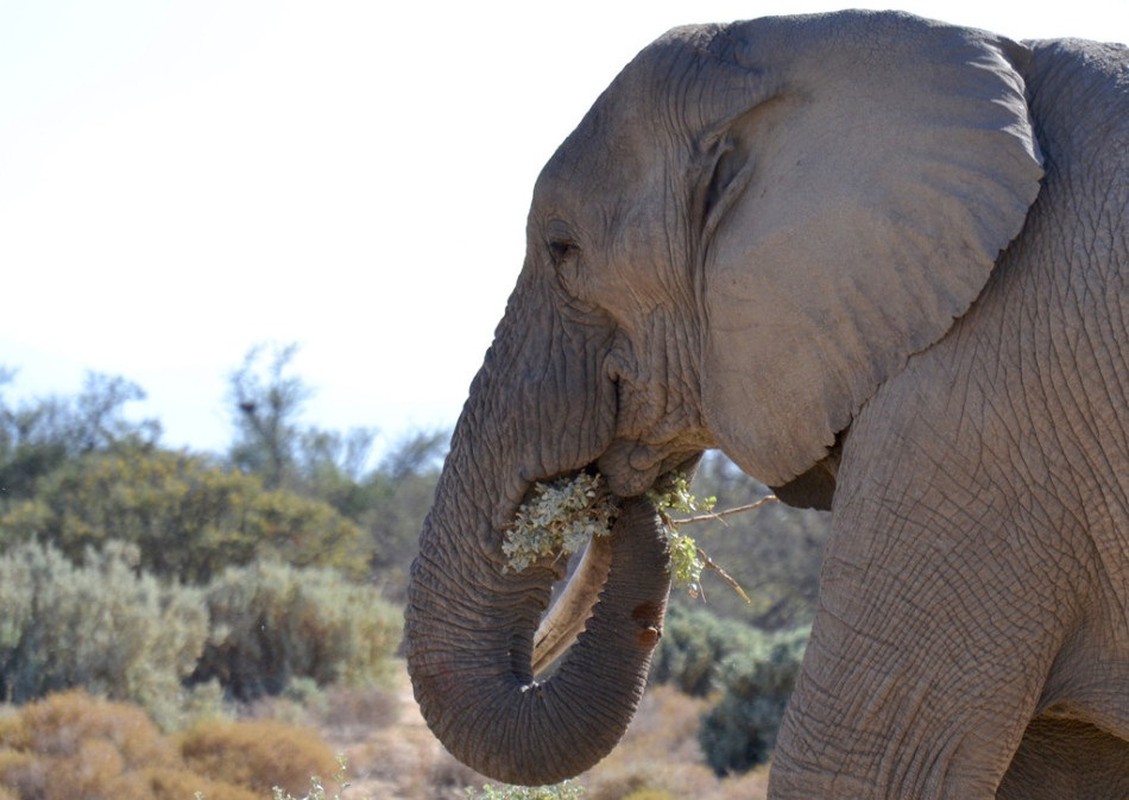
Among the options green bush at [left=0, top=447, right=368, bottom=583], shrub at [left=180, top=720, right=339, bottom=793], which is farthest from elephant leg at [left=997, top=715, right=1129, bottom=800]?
green bush at [left=0, top=447, right=368, bottom=583]

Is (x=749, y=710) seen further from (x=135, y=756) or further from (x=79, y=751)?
(x=79, y=751)

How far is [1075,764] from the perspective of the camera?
4035 millimetres

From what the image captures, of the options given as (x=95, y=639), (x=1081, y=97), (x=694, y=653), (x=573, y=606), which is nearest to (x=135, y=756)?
(x=95, y=639)

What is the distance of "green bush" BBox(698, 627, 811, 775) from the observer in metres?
11.1

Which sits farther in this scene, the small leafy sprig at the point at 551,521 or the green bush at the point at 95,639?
the green bush at the point at 95,639

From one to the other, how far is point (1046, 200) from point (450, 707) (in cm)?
190

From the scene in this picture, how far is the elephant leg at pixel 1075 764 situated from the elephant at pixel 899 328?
2.58 ft

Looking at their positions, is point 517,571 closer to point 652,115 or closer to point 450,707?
point 450,707

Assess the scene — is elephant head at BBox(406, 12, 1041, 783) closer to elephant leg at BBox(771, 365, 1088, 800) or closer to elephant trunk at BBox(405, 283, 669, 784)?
elephant trunk at BBox(405, 283, 669, 784)

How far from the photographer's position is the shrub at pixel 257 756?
30.7ft

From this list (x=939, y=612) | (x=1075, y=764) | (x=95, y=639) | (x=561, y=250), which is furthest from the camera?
(x=95, y=639)

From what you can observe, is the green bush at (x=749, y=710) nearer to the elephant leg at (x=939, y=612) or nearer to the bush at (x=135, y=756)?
the bush at (x=135, y=756)

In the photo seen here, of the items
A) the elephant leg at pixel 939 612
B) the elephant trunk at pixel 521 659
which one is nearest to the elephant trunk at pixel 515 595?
the elephant trunk at pixel 521 659

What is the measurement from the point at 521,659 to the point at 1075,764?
1.44m
